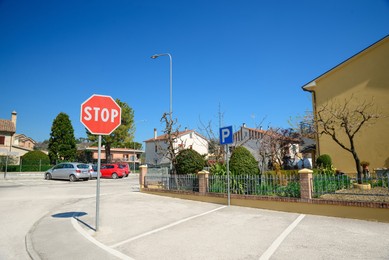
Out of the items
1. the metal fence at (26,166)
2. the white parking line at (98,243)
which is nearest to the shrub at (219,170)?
the white parking line at (98,243)

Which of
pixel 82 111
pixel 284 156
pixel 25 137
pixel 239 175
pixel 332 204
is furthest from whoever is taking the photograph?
pixel 25 137

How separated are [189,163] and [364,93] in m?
12.7

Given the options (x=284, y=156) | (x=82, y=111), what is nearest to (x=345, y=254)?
(x=82, y=111)

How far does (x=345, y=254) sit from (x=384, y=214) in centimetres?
324

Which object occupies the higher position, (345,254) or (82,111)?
(82,111)

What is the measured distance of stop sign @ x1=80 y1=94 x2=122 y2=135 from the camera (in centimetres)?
583

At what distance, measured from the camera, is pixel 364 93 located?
1703 cm

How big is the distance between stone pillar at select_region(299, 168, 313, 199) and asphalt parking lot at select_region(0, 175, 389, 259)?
739mm

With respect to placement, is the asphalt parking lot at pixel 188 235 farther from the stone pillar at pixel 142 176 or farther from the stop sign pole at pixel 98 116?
the stone pillar at pixel 142 176

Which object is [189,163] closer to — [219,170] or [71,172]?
[219,170]

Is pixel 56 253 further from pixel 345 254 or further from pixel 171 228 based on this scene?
pixel 345 254

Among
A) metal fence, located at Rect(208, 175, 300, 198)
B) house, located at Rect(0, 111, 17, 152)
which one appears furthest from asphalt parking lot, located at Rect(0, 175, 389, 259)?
house, located at Rect(0, 111, 17, 152)

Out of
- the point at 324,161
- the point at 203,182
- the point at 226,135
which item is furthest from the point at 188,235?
the point at 324,161

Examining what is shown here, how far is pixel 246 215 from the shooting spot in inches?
318
